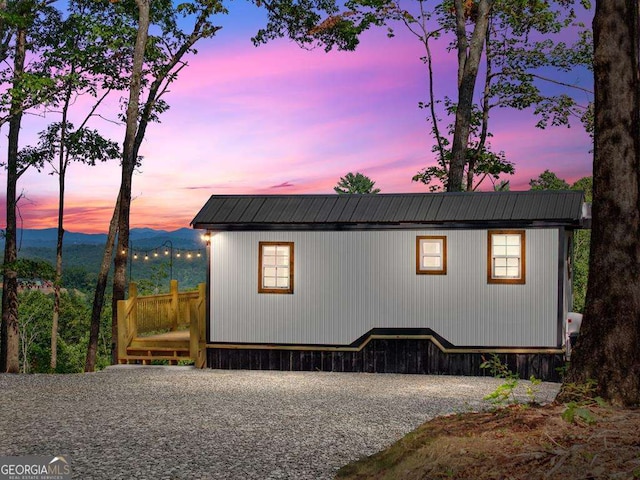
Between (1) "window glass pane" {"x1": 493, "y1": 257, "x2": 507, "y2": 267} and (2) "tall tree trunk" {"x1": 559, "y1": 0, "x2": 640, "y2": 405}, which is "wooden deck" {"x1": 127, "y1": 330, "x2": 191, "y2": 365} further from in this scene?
(2) "tall tree trunk" {"x1": 559, "y1": 0, "x2": 640, "y2": 405}

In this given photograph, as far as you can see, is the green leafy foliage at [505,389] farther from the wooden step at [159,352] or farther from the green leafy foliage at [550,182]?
the green leafy foliage at [550,182]

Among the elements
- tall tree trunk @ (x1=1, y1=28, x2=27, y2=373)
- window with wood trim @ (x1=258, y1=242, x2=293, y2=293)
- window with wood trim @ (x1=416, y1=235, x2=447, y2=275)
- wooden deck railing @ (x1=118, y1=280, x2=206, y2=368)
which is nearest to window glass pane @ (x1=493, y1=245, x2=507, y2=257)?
window with wood trim @ (x1=416, y1=235, x2=447, y2=275)

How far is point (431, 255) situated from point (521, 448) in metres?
9.25

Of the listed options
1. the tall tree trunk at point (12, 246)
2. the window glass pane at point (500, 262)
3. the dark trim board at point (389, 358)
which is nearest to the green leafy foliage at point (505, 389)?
the dark trim board at point (389, 358)

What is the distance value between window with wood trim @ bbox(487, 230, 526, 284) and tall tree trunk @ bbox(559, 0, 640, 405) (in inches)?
272

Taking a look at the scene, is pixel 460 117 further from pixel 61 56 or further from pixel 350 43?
pixel 61 56

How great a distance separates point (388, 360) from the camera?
51.6 ft

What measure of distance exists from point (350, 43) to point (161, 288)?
2291cm

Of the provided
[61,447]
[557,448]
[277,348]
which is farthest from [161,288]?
[557,448]

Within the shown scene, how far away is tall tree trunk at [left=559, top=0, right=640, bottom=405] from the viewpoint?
7857mm

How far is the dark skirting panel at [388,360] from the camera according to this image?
50.1ft

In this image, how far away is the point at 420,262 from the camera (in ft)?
51.0

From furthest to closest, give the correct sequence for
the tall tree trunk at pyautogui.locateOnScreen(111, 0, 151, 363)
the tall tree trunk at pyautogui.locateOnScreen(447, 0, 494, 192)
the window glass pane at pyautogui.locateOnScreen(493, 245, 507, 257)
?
the tall tree trunk at pyautogui.locateOnScreen(447, 0, 494, 192), the tall tree trunk at pyautogui.locateOnScreen(111, 0, 151, 363), the window glass pane at pyautogui.locateOnScreen(493, 245, 507, 257)

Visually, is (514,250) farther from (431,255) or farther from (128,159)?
(128,159)
